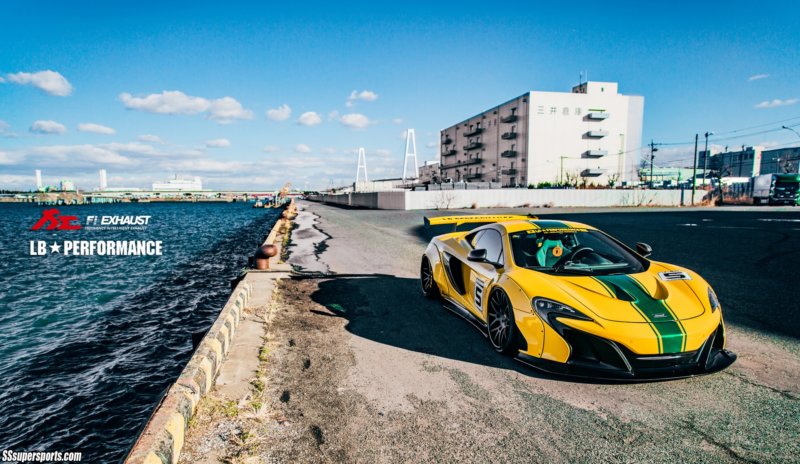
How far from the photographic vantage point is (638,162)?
84250mm

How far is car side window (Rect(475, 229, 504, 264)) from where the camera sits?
5297 millimetres

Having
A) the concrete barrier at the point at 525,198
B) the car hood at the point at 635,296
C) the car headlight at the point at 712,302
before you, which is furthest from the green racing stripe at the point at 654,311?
the concrete barrier at the point at 525,198

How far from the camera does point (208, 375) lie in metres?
4.02

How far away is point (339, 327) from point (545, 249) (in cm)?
294

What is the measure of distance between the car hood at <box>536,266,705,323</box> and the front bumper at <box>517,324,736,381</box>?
0.87ft

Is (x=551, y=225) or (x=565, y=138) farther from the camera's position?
(x=565, y=138)

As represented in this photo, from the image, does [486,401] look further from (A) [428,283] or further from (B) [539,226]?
(A) [428,283]

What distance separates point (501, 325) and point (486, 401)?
46.1 inches

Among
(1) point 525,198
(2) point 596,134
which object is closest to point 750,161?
(2) point 596,134

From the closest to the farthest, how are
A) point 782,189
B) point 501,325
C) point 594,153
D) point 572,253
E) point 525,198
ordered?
1. point 501,325
2. point 572,253
3. point 525,198
4. point 782,189
5. point 594,153

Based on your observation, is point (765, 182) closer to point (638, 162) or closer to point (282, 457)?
point (638, 162)

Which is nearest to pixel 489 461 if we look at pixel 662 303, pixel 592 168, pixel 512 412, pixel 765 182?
pixel 512 412

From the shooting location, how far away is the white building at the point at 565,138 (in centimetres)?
7538

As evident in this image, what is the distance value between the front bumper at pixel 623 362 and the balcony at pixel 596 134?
267 feet
